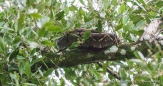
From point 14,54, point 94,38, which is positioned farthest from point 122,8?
point 14,54

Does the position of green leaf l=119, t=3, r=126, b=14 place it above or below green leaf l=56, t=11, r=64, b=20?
above

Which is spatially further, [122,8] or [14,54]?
[122,8]

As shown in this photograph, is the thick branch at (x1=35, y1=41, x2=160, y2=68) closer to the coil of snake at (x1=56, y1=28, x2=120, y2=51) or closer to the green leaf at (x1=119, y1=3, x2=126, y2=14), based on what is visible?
the coil of snake at (x1=56, y1=28, x2=120, y2=51)

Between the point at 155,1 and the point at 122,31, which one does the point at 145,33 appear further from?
the point at 155,1

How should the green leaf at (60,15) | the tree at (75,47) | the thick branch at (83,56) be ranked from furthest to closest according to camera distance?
the green leaf at (60,15) < the thick branch at (83,56) < the tree at (75,47)

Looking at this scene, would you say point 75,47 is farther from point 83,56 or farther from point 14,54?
point 14,54

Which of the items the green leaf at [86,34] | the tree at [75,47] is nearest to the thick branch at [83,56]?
the tree at [75,47]

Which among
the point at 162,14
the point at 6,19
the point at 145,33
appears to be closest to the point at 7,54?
the point at 6,19

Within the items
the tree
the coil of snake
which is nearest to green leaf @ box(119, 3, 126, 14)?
the tree

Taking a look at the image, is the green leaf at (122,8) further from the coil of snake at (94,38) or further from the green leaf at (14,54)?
the green leaf at (14,54)

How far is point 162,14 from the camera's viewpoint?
1940mm

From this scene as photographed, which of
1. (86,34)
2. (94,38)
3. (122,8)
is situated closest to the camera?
(86,34)

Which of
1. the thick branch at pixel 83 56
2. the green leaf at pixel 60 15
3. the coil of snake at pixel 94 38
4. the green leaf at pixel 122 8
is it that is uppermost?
the green leaf at pixel 122 8

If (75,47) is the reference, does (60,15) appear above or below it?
above
